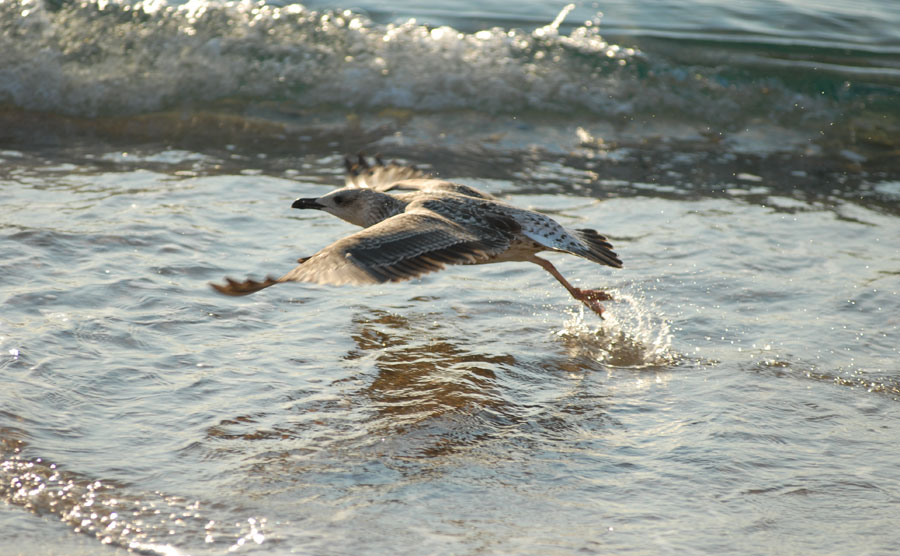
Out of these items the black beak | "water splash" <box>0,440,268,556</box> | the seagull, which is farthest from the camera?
the black beak

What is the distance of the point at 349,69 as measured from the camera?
10.5 meters

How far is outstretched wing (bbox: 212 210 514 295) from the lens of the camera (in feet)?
13.3

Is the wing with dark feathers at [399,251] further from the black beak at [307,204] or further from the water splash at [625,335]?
the black beak at [307,204]

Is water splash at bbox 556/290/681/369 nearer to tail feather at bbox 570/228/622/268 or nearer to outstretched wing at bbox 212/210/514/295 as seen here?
tail feather at bbox 570/228/622/268

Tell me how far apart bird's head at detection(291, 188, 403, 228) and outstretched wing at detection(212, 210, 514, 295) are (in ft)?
2.27

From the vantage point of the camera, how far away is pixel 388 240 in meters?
4.43

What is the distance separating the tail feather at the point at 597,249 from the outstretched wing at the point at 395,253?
471 mm

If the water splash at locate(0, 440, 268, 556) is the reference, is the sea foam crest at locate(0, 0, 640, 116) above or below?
above

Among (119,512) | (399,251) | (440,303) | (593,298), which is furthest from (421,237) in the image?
(119,512)

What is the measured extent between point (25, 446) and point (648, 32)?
9826mm

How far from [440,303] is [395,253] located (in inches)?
44.8

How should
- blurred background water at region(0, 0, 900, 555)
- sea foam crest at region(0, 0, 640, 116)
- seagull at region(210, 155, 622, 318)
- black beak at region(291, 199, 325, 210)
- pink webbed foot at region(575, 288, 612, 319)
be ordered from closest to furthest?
blurred background water at region(0, 0, 900, 555) < seagull at region(210, 155, 622, 318) < pink webbed foot at region(575, 288, 612, 319) < black beak at region(291, 199, 325, 210) < sea foam crest at region(0, 0, 640, 116)

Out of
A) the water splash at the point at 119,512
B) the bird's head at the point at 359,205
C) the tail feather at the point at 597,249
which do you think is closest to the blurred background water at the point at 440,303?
the water splash at the point at 119,512

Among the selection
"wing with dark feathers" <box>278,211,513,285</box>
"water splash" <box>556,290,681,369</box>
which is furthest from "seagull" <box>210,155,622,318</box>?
"water splash" <box>556,290,681,369</box>
